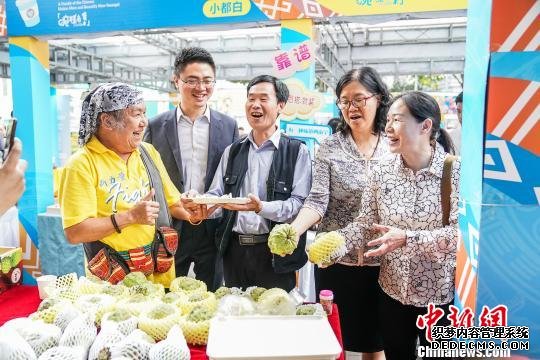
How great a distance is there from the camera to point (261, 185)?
2.71 meters

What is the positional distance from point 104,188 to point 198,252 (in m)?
1.04

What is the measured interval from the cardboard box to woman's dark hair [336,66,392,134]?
202cm

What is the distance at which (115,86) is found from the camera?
228cm

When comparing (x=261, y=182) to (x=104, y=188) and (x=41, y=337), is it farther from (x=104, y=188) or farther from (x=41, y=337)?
(x=41, y=337)

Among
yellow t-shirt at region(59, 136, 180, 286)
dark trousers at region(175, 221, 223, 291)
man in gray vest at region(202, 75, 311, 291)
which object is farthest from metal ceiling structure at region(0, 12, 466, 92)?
yellow t-shirt at region(59, 136, 180, 286)

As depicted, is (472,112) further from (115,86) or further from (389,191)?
(115,86)

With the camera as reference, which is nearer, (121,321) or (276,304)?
(121,321)

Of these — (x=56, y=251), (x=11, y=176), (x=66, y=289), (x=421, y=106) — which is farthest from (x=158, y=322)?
(x=56, y=251)

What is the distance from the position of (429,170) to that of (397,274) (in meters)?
0.53

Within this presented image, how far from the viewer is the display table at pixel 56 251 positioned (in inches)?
197

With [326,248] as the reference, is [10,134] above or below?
above

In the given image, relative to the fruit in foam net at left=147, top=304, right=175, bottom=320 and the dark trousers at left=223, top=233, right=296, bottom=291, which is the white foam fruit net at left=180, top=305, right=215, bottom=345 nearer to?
the fruit in foam net at left=147, top=304, right=175, bottom=320

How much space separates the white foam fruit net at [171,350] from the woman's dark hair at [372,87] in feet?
5.13

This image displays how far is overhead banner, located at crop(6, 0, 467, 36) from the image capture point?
4.07 meters
